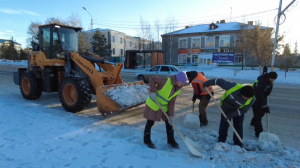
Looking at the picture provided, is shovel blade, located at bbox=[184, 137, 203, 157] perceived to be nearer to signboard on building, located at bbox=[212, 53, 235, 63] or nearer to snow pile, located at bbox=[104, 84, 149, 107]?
snow pile, located at bbox=[104, 84, 149, 107]

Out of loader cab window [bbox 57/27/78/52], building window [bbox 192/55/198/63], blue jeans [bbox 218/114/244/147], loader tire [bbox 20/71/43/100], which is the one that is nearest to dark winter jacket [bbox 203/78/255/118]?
blue jeans [bbox 218/114/244/147]

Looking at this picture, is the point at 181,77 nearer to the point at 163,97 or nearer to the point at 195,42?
the point at 163,97

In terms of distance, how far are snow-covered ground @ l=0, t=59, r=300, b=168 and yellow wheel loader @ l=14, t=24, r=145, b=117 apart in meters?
1.38

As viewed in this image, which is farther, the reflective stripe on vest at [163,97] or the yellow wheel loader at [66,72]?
the yellow wheel loader at [66,72]

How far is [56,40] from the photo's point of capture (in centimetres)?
775

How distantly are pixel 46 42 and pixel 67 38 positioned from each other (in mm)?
820

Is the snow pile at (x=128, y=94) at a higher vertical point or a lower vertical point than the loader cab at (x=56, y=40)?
lower

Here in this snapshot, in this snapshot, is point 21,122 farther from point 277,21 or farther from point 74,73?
point 277,21

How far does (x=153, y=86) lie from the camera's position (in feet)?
13.2

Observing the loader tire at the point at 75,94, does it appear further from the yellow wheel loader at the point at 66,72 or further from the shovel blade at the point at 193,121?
the shovel blade at the point at 193,121

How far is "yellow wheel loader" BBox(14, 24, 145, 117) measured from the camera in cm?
651

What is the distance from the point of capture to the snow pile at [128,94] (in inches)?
246

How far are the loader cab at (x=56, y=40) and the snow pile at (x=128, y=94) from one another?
2.59 meters

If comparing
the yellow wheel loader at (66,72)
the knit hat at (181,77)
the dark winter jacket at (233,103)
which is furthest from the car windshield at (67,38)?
the dark winter jacket at (233,103)
